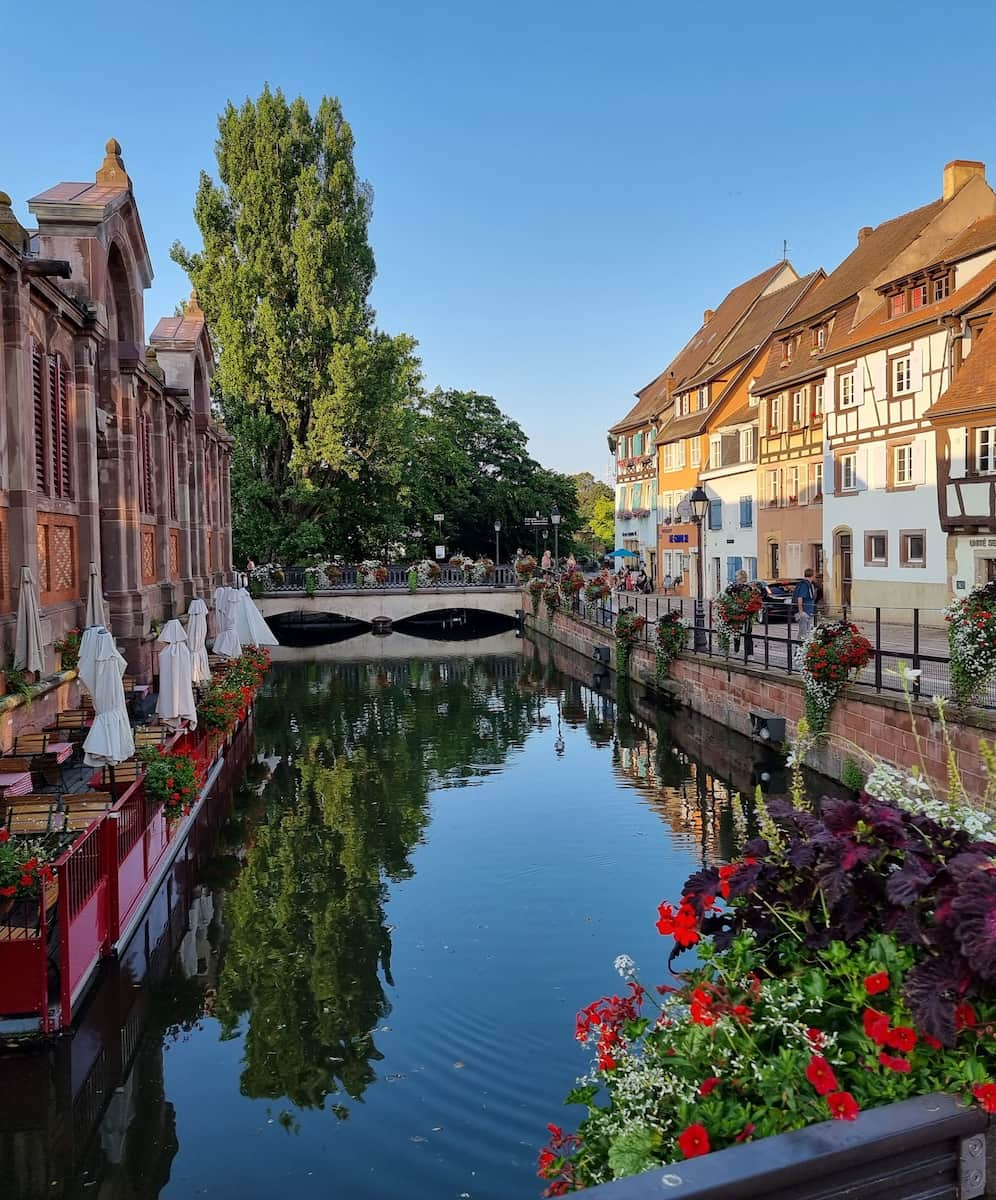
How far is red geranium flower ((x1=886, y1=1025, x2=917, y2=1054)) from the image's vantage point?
3266mm

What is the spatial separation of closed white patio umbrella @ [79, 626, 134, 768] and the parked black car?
1386 centimetres

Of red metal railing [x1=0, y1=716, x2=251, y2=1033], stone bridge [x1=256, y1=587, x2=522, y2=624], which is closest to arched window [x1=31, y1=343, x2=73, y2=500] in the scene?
red metal railing [x1=0, y1=716, x2=251, y2=1033]

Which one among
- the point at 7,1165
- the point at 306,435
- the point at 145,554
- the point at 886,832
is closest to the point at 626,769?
the point at 145,554

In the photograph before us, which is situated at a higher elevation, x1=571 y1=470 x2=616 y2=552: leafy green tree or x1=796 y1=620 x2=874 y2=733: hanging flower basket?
x1=571 y1=470 x2=616 y2=552: leafy green tree

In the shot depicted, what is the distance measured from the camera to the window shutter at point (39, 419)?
47.6 feet

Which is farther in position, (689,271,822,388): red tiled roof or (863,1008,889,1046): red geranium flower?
(689,271,822,388): red tiled roof

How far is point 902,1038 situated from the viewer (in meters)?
3.28

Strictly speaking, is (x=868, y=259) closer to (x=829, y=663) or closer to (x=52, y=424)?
(x=829, y=663)

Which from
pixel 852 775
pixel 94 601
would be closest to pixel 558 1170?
pixel 852 775

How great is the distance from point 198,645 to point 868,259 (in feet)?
83.5

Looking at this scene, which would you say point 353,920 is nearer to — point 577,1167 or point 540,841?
point 540,841

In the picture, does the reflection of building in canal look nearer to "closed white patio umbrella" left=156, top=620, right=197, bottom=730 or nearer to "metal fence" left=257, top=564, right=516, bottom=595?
"closed white patio umbrella" left=156, top=620, right=197, bottom=730

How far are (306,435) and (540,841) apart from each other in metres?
34.0

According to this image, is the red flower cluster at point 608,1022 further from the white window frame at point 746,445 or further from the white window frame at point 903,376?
the white window frame at point 746,445
